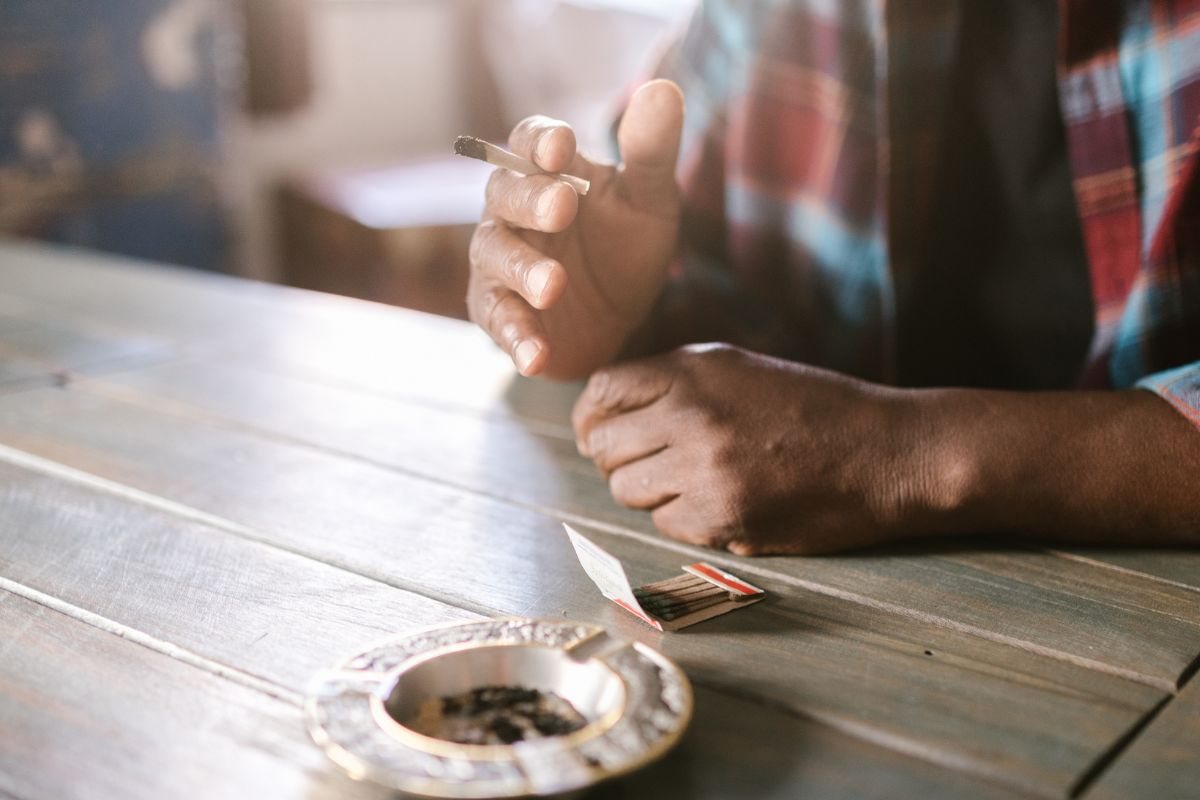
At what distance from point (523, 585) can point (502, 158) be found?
272 mm

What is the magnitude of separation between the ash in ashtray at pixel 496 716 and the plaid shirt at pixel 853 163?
62 cm

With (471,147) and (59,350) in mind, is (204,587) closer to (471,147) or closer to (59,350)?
(471,147)

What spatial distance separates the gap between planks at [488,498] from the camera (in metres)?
0.61

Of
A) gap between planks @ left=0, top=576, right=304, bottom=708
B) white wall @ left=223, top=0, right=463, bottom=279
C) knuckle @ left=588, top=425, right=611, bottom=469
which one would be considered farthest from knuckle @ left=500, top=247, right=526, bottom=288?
white wall @ left=223, top=0, right=463, bottom=279

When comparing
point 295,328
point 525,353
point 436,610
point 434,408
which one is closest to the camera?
Answer: point 436,610

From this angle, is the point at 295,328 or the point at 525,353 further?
the point at 295,328

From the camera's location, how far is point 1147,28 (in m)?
0.93

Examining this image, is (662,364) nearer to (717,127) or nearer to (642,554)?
(642,554)

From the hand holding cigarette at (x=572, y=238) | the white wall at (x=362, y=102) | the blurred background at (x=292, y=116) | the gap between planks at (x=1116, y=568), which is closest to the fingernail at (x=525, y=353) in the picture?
the hand holding cigarette at (x=572, y=238)

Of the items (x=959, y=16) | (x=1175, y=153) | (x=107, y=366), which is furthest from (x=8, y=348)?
(x=1175, y=153)

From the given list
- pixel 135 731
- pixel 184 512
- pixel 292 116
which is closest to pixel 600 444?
pixel 184 512

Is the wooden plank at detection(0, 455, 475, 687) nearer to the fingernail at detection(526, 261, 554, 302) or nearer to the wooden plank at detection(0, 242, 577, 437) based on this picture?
the fingernail at detection(526, 261, 554, 302)

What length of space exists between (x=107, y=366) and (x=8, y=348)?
0.15 m

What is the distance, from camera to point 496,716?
1.66 ft
